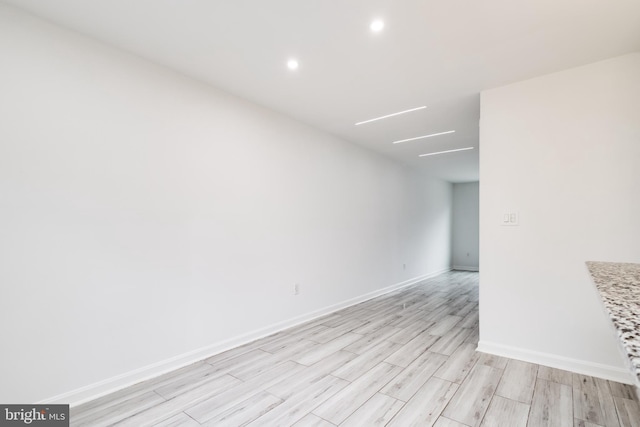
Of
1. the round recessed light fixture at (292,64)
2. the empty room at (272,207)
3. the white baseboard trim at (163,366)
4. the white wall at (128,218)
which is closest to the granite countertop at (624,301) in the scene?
the empty room at (272,207)

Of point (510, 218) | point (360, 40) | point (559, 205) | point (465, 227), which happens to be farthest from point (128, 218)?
point (465, 227)

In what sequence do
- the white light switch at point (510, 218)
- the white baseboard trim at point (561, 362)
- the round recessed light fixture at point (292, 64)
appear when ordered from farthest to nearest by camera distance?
the white light switch at point (510, 218) < the round recessed light fixture at point (292, 64) < the white baseboard trim at point (561, 362)

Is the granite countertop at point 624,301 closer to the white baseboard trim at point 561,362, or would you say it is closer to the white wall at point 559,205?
the white wall at point 559,205

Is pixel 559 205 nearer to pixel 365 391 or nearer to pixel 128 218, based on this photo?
pixel 365 391

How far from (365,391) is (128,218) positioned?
86.0 inches

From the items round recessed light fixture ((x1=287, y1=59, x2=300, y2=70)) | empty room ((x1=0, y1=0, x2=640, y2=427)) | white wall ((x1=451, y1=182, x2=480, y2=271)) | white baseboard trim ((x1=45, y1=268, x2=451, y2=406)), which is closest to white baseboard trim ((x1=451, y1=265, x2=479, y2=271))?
white wall ((x1=451, y1=182, x2=480, y2=271))

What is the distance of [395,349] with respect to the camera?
9.50ft

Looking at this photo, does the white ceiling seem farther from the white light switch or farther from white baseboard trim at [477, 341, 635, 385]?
white baseboard trim at [477, 341, 635, 385]

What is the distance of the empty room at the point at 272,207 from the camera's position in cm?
184

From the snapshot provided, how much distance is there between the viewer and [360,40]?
2137 mm

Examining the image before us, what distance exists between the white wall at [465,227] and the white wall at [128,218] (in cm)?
634

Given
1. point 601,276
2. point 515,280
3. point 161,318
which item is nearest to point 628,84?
point 515,280

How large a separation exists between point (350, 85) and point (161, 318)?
8.64ft

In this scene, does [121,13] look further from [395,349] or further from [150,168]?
[395,349]
